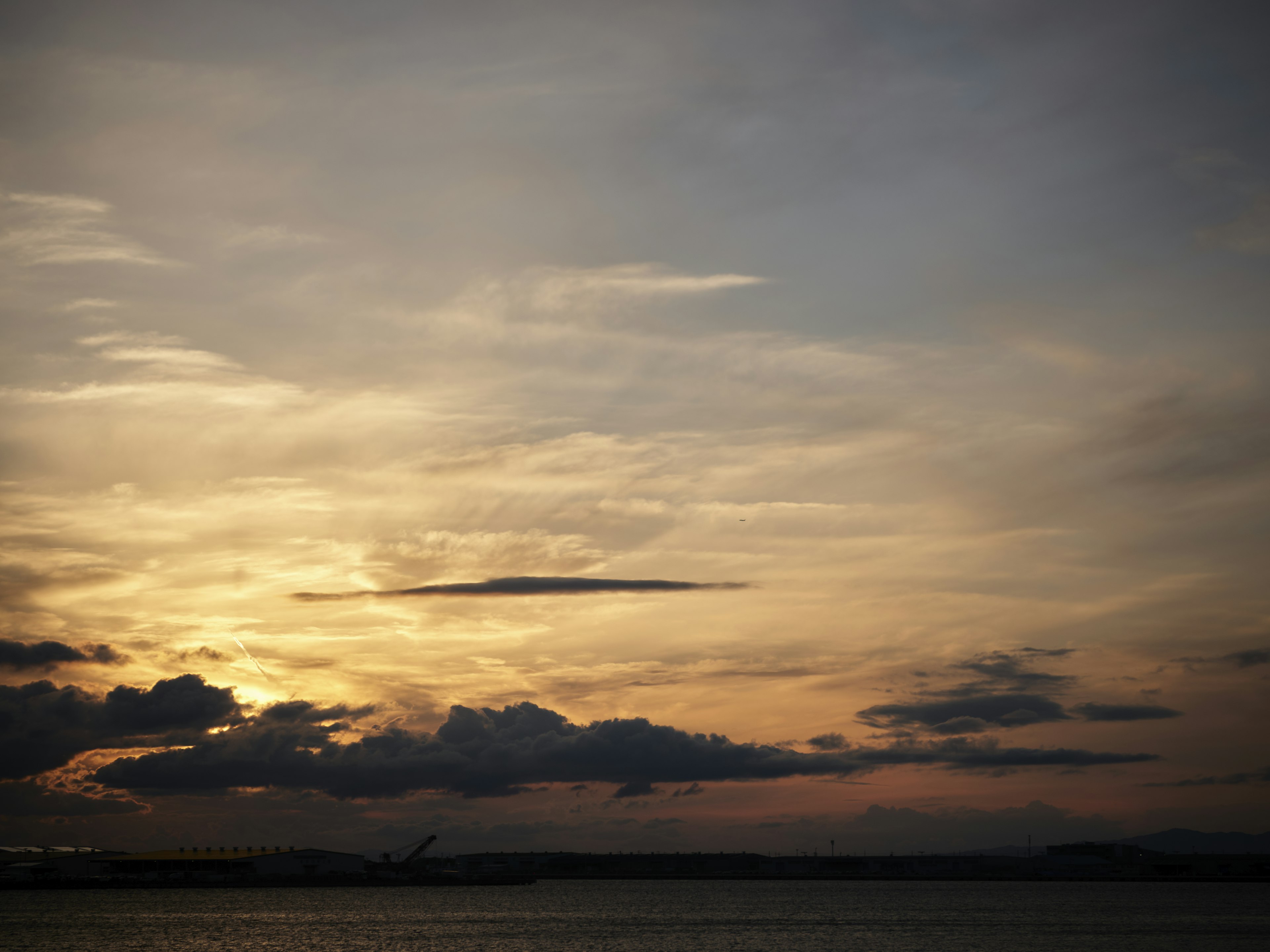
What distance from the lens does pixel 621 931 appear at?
15038cm

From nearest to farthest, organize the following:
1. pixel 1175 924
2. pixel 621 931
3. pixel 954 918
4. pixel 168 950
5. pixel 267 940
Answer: pixel 168 950 < pixel 267 940 < pixel 621 931 < pixel 1175 924 < pixel 954 918

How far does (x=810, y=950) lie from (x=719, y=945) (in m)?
11.5

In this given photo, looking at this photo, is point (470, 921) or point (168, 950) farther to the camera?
point (470, 921)

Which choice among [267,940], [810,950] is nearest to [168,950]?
[267,940]

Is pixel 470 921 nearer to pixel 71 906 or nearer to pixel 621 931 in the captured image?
pixel 621 931

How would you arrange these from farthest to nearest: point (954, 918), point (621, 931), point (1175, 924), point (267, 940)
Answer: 1. point (954, 918)
2. point (1175, 924)
3. point (621, 931)
4. point (267, 940)

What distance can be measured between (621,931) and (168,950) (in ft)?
195

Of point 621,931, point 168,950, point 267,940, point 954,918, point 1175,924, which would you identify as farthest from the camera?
point 954,918

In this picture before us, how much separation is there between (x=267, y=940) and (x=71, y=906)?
88081 mm

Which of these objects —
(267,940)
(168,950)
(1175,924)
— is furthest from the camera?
(1175,924)

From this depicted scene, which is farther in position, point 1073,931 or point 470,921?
point 470,921

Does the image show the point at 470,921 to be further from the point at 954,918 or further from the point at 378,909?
the point at 954,918

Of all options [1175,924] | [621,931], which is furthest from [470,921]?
[1175,924]

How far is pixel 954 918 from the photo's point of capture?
186125mm
